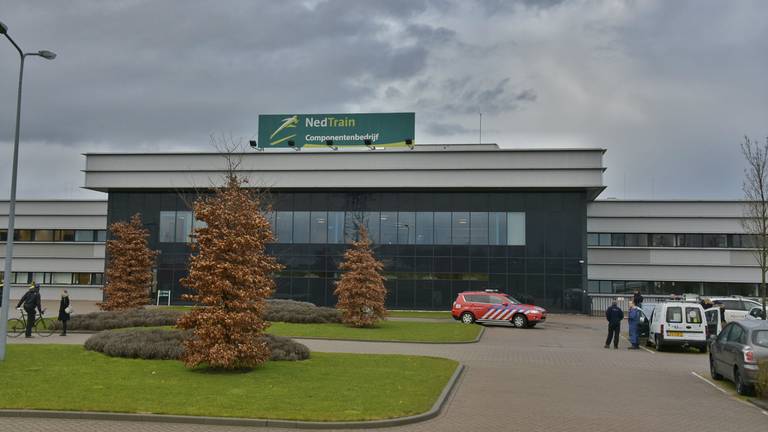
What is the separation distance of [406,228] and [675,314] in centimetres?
2536

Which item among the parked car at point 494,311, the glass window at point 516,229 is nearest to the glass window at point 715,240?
the glass window at point 516,229

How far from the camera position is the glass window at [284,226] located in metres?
48.2

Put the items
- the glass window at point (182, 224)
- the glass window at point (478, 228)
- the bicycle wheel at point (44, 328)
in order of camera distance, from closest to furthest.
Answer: the bicycle wheel at point (44, 328) → the glass window at point (478, 228) → the glass window at point (182, 224)

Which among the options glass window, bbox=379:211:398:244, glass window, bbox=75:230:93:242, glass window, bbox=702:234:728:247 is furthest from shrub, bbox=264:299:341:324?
glass window, bbox=702:234:728:247

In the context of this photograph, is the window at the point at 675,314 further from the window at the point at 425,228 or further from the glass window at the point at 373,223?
the glass window at the point at 373,223

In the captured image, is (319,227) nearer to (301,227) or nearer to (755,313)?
(301,227)

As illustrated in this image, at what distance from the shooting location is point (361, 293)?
29281 millimetres

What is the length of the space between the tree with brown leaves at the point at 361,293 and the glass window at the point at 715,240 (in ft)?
103

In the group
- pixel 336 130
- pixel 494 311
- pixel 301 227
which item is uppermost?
pixel 336 130

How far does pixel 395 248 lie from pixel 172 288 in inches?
647

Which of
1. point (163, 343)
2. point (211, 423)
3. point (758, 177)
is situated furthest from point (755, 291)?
point (211, 423)

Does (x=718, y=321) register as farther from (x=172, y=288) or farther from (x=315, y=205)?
(x=172, y=288)

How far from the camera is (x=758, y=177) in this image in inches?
1150

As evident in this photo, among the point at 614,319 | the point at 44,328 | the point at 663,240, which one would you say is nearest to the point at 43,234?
the point at 44,328
